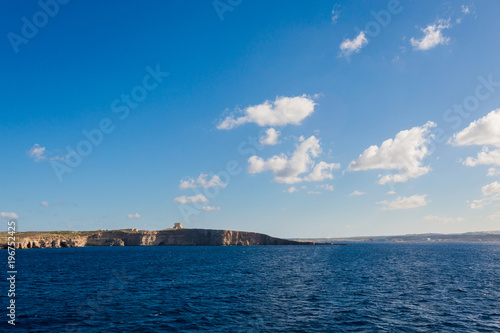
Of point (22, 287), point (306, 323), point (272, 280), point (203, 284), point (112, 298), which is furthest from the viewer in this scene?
point (272, 280)

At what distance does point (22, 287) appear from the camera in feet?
163

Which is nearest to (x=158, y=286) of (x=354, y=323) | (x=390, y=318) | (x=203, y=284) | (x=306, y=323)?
(x=203, y=284)

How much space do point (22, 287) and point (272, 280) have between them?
4607 centimetres

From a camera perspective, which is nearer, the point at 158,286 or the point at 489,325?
the point at 489,325

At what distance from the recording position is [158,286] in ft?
168

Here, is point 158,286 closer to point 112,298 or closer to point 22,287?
point 112,298

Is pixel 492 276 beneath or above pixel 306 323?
beneath

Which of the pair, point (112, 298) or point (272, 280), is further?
point (272, 280)

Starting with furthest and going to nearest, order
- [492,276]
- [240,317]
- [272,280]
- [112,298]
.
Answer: [492,276]
[272,280]
[112,298]
[240,317]

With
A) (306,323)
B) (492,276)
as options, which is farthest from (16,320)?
(492,276)

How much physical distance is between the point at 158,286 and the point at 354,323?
35.0 meters

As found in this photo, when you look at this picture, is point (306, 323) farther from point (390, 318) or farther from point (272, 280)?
point (272, 280)

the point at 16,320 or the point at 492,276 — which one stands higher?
the point at 16,320

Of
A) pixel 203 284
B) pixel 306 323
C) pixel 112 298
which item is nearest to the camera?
pixel 306 323
